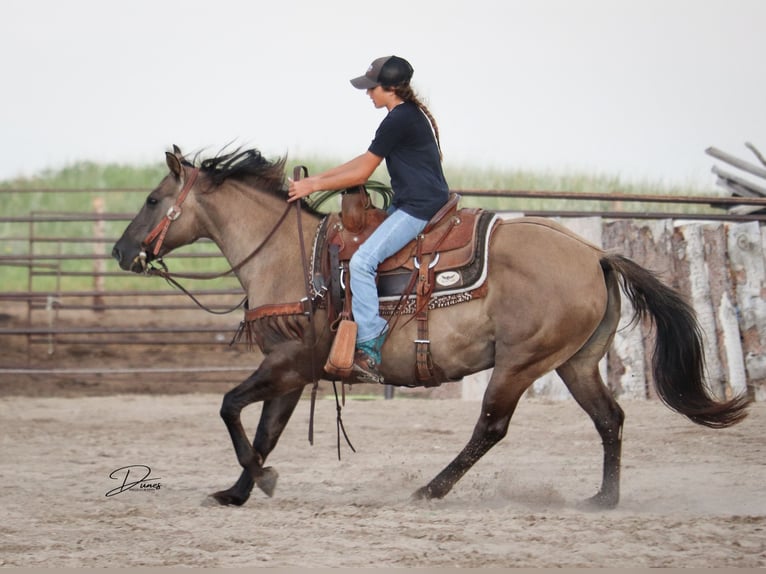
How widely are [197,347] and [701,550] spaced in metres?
10.6

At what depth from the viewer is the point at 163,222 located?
5.78 m

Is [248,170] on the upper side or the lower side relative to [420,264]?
upper

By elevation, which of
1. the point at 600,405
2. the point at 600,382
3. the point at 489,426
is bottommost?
the point at 489,426

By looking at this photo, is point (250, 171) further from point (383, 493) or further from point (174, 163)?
point (383, 493)

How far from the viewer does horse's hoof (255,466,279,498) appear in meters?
5.46

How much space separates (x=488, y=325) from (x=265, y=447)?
145 centimetres

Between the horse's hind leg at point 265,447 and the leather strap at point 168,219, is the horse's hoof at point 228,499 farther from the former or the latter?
the leather strap at point 168,219

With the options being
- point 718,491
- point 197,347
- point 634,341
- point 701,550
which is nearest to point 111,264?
point 197,347

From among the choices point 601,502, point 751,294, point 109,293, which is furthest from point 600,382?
point 109,293

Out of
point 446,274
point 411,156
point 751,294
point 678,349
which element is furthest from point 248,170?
point 751,294

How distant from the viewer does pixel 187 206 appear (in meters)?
5.85

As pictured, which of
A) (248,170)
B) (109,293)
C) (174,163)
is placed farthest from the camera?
(109,293)

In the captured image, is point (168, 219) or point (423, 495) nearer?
point (423, 495)

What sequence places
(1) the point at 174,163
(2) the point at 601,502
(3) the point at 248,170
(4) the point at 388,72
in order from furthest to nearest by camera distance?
(3) the point at 248,170, (1) the point at 174,163, (4) the point at 388,72, (2) the point at 601,502
